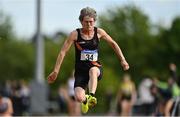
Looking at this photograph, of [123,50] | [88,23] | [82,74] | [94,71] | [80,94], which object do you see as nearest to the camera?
[88,23]

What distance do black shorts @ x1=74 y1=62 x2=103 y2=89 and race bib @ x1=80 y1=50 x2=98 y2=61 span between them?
105 millimetres

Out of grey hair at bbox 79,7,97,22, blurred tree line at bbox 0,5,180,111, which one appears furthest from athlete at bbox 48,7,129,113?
blurred tree line at bbox 0,5,180,111

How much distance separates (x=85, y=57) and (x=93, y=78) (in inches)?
15.3

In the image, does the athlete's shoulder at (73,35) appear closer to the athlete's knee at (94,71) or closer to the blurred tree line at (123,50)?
the athlete's knee at (94,71)

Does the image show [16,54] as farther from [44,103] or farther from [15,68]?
[44,103]

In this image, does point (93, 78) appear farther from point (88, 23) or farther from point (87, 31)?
point (88, 23)

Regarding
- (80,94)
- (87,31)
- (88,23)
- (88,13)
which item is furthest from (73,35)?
(80,94)

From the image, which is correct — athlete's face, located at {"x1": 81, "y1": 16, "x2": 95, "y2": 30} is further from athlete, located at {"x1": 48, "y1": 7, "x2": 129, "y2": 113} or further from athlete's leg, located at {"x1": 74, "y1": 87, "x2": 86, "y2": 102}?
athlete's leg, located at {"x1": 74, "y1": 87, "x2": 86, "y2": 102}

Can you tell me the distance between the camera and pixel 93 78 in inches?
503

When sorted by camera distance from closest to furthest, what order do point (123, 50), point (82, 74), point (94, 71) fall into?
point (94, 71) < point (82, 74) < point (123, 50)

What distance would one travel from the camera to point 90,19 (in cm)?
1245

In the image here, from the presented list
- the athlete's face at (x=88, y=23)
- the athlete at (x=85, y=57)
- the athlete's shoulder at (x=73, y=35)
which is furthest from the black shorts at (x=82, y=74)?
the athlete's face at (x=88, y=23)

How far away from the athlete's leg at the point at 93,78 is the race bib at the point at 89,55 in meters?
0.17

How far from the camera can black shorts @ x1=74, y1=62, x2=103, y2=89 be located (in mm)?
12961
